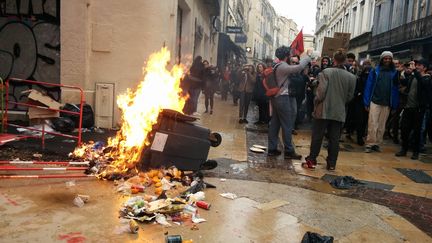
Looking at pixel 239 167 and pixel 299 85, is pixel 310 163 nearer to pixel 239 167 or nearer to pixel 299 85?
pixel 239 167

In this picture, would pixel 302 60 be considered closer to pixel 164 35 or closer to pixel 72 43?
pixel 164 35

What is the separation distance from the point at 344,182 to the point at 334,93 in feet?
5.16

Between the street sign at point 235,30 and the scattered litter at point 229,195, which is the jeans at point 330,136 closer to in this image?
the scattered litter at point 229,195

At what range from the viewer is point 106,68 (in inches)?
373

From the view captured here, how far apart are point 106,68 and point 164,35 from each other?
163 cm

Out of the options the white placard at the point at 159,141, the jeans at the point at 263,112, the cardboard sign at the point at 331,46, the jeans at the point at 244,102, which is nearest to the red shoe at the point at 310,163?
the white placard at the point at 159,141

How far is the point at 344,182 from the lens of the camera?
613 centimetres

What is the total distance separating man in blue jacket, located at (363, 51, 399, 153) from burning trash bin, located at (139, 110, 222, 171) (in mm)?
4539

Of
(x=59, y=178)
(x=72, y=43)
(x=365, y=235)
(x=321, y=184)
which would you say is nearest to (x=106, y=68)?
(x=72, y=43)

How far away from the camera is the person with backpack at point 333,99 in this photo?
674 cm

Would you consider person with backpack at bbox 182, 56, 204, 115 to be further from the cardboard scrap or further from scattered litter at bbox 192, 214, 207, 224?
scattered litter at bbox 192, 214, 207, 224

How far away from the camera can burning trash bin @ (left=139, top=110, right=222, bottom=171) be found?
18.2 feet

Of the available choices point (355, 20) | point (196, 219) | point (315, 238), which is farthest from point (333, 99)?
point (355, 20)

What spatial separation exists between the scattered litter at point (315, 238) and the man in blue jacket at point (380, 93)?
5379 mm
